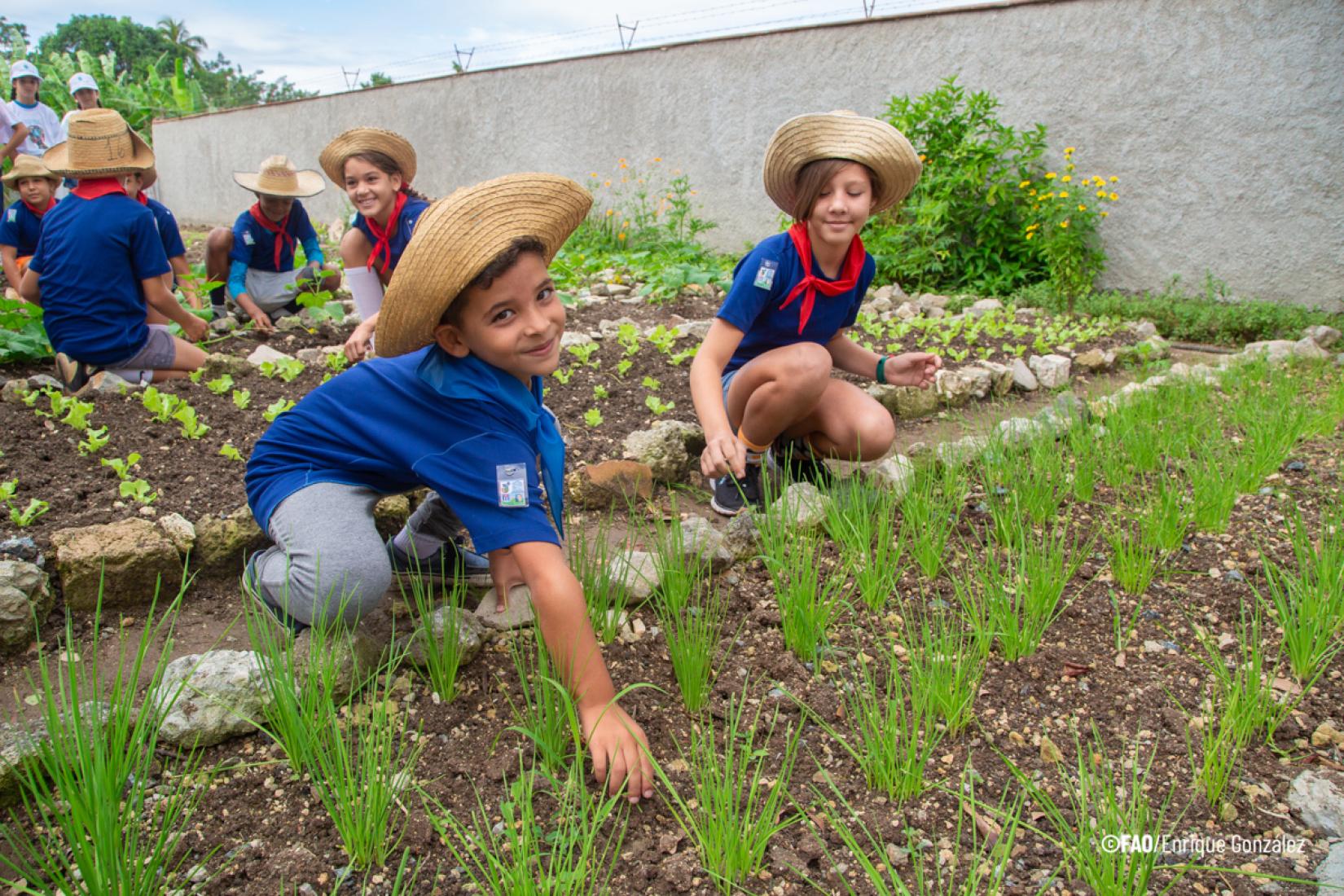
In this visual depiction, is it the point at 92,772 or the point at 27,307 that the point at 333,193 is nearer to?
the point at 27,307

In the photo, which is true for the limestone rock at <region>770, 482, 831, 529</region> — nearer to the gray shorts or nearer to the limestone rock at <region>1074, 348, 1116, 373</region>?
the limestone rock at <region>1074, 348, 1116, 373</region>

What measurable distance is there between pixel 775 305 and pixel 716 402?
0.53 metres

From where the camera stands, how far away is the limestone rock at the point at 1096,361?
4891 millimetres

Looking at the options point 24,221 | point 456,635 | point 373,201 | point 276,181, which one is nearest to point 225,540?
point 456,635

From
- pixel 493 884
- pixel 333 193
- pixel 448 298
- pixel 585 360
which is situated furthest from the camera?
pixel 333 193

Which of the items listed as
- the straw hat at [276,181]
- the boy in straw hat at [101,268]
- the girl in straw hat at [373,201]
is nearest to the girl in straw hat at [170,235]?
the straw hat at [276,181]

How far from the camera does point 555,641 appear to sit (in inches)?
66.9

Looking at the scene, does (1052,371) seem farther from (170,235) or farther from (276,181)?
(170,235)

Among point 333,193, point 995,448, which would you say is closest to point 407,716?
point 995,448

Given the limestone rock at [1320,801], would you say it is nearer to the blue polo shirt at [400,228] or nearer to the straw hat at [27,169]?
the blue polo shirt at [400,228]

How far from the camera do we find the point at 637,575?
7.04 feet

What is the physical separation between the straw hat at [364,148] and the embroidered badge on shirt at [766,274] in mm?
1712

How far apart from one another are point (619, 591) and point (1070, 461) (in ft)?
6.01

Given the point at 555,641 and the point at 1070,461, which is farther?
the point at 1070,461
